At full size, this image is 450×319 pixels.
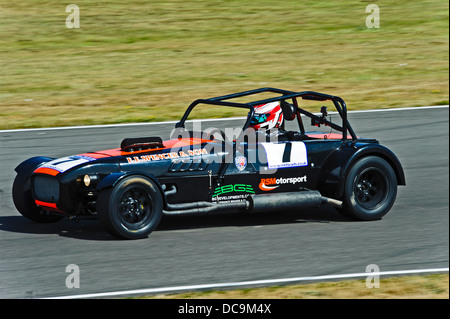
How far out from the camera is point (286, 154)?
8.32 metres

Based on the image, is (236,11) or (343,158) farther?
(236,11)

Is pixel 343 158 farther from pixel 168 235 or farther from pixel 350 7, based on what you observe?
pixel 350 7

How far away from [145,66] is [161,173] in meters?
11.5

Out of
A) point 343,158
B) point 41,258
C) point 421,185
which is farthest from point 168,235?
point 421,185

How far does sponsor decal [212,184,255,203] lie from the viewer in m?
8.07

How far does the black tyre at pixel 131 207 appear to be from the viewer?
→ 7.40 m

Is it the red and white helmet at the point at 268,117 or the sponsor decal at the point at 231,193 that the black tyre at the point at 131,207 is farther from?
the red and white helmet at the point at 268,117

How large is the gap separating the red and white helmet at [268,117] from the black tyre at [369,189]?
93 centimetres

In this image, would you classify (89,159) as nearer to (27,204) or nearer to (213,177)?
(27,204)

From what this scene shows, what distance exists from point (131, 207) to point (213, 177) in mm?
912

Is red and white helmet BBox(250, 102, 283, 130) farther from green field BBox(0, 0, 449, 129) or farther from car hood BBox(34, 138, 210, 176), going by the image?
green field BBox(0, 0, 449, 129)

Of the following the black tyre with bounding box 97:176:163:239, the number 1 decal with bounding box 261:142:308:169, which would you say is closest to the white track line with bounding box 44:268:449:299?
the black tyre with bounding box 97:176:163:239

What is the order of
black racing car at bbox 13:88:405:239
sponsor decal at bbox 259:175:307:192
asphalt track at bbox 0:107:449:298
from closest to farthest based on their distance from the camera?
asphalt track at bbox 0:107:449:298
black racing car at bbox 13:88:405:239
sponsor decal at bbox 259:175:307:192

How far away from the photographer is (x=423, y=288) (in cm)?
607
